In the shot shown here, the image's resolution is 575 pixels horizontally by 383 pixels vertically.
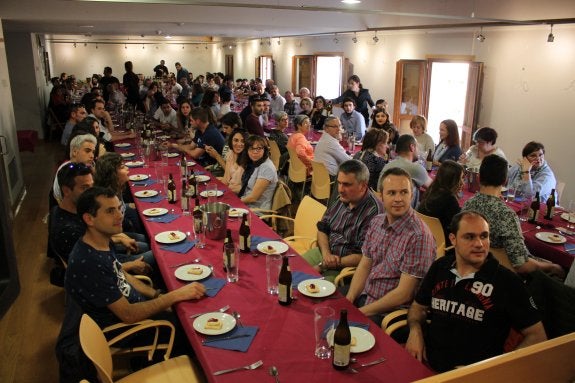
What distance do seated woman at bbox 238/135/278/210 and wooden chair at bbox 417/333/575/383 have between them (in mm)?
3302

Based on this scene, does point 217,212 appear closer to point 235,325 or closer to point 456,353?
point 235,325

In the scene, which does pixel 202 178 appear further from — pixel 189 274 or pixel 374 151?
pixel 189 274

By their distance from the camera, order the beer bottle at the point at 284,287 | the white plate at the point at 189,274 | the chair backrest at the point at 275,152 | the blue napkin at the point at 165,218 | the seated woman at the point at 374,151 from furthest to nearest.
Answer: the chair backrest at the point at 275,152 < the seated woman at the point at 374,151 < the blue napkin at the point at 165,218 < the white plate at the point at 189,274 < the beer bottle at the point at 284,287

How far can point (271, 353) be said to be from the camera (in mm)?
2035

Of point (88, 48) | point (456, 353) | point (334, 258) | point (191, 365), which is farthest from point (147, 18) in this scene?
point (88, 48)

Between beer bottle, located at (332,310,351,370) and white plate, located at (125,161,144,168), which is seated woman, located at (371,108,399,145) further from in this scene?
beer bottle, located at (332,310,351,370)

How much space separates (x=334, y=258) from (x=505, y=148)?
5030 millimetres

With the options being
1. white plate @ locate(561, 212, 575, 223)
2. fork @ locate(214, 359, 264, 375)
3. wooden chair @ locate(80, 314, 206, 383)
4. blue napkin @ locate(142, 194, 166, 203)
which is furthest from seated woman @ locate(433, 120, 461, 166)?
fork @ locate(214, 359, 264, 375)

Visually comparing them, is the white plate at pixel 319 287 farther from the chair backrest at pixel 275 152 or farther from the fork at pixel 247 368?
the chair backrest at pixel 275 152

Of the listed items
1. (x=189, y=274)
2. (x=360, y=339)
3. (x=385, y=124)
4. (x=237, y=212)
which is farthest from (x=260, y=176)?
(x=385, y=124)

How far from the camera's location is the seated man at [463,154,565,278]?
312cm

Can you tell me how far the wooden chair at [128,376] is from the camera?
1973 mm

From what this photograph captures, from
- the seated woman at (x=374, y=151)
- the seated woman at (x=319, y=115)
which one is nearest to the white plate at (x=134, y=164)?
the seated woman at (x=374, y=151)

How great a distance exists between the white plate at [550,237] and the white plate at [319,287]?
6.08 ft
